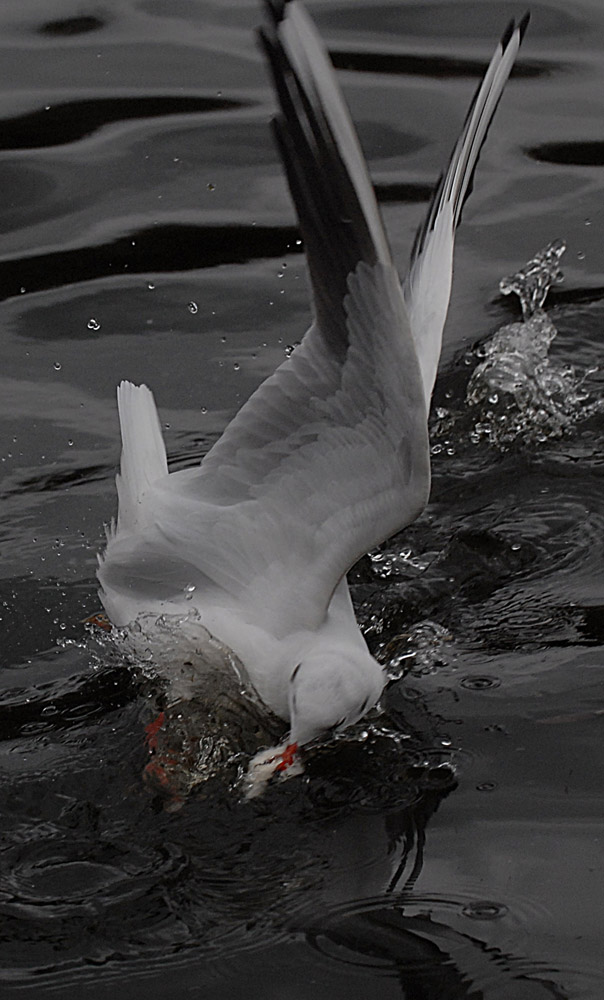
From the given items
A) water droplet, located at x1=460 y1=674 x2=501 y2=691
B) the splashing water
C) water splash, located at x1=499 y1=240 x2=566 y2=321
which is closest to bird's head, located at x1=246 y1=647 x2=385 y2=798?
water droplet, located at x1=460 y1=674 x2=501 y2=691

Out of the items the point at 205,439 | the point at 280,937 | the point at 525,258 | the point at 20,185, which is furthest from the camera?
the point at 20,185

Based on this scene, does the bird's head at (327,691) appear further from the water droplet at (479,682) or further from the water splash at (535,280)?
the water splash at (535,280)

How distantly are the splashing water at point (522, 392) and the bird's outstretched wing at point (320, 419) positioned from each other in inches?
54.3

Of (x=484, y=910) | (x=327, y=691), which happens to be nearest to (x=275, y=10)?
(x=327, y=691)

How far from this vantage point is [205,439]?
537cm

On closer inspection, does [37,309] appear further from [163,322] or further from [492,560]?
[492,560]

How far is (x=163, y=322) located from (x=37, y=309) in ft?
1.61

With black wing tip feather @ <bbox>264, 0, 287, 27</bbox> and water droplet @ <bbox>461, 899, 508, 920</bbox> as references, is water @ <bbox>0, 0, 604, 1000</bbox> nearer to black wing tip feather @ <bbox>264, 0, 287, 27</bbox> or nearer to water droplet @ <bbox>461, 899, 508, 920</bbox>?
water droplet @ <bbox>461, 899, 508, 920</bbox>

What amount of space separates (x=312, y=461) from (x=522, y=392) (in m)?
2.15

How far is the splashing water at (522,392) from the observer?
534 cm

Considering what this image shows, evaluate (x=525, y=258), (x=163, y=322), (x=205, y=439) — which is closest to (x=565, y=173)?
(x=525, y=258)

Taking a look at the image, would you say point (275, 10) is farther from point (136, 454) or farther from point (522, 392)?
point (522, 392)

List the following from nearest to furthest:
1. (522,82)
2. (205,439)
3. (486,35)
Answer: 1. (205,439)
2. (522,82)
3. (486,35)

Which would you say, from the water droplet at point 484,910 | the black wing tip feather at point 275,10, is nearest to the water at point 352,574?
the water droplet at point 484,910
